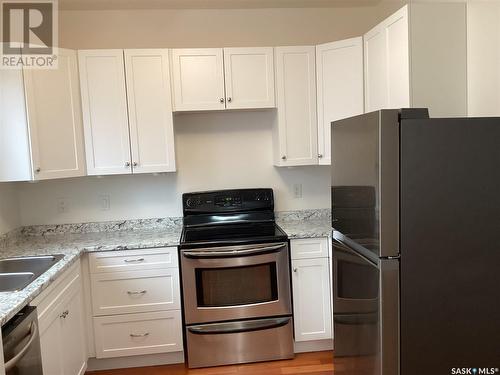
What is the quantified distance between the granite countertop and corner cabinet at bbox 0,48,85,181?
47 cm

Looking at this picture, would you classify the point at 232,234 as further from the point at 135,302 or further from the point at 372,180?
the point at 372,180

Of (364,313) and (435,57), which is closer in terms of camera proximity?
(364,313)

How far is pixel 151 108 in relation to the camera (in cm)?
287

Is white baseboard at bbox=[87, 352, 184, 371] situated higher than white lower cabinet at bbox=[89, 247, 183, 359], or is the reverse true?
white lower cabinet at bbox=[89, 247, 183, 359]

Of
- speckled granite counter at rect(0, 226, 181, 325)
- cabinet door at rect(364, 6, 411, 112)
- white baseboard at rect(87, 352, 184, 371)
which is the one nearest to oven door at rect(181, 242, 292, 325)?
speckled granite counter at rect(0, 226, 181, 325)

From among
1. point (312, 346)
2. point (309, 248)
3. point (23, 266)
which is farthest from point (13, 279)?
point (312, 346)

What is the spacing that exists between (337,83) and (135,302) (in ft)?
6.71

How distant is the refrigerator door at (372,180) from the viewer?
4.72 ft

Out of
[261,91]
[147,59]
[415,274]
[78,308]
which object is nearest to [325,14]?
[261,91]

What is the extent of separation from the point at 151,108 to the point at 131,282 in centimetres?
120

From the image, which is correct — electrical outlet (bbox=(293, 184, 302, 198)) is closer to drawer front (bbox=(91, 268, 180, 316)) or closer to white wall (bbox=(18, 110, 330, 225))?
white wall (bbox=(18, 110, 330, 225))

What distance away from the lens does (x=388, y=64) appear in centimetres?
236

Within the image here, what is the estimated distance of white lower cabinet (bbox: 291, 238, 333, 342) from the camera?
2.77 meters

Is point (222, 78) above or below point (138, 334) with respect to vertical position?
above
